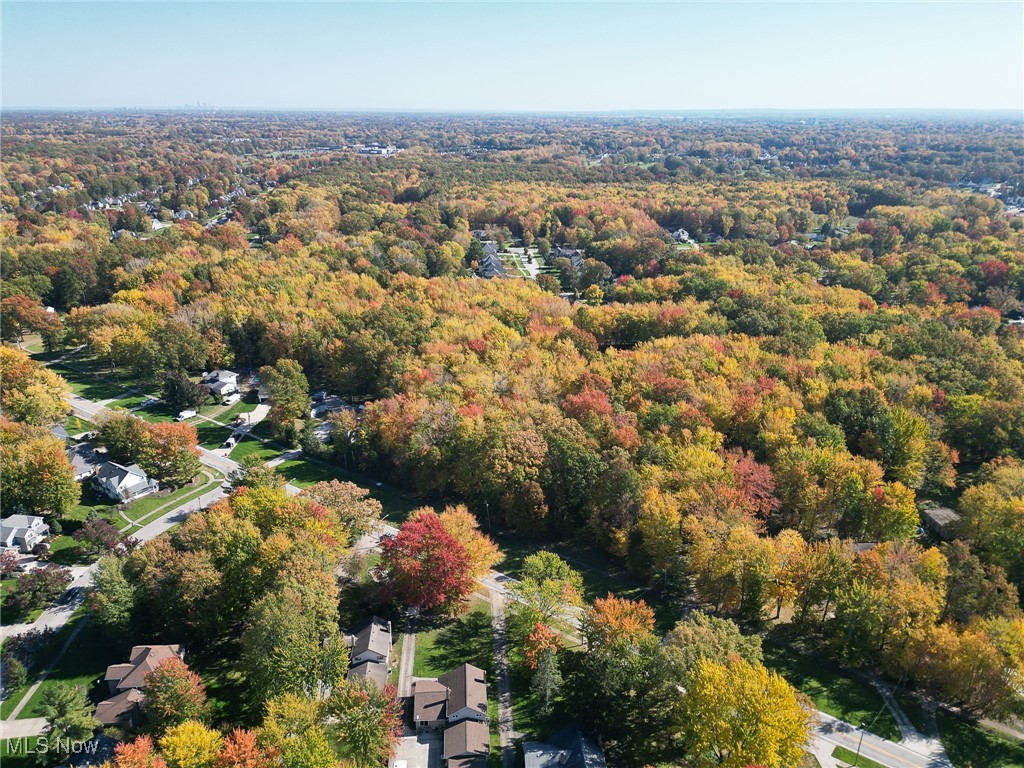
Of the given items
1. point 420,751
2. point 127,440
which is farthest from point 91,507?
point 420,751

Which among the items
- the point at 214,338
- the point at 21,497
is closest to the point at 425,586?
the point at 21,497

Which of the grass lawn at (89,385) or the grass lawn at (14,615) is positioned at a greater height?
the grass lawn at (89,385)

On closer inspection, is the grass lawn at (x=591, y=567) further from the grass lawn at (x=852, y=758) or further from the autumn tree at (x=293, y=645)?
the autumn tree at (x=293, y=645)

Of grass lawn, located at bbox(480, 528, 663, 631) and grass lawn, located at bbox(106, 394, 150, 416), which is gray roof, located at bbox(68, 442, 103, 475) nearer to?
grass lawn, located at bbox(106, 394, 150, 416)

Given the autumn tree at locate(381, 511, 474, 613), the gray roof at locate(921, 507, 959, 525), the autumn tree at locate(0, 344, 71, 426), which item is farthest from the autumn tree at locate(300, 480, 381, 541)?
the gray roof at locate(921, 507, 959, 525)

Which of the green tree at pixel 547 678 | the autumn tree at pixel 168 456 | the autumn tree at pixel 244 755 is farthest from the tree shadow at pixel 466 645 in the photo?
the autumn tree at pixel 168 456

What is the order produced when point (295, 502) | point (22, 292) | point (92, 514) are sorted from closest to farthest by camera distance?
point (295, 502), point (92, 514), point (22, 292)

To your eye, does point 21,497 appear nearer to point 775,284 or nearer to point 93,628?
point 93,628
